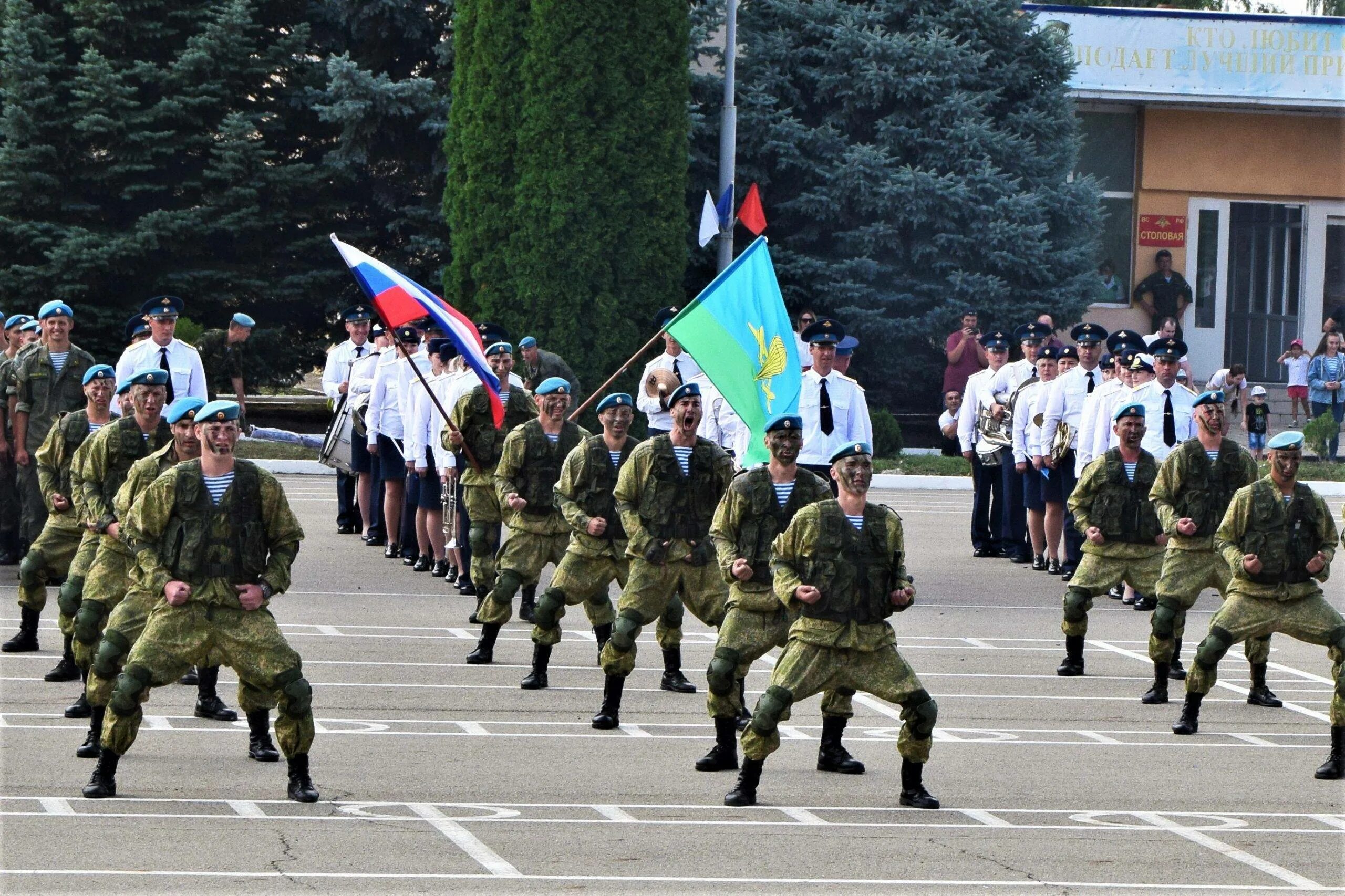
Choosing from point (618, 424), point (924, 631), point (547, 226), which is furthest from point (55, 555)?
point (547, 226)

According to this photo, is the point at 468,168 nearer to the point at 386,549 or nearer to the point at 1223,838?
the point at 386,549

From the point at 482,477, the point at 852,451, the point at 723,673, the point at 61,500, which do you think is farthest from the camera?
the point at 482,477

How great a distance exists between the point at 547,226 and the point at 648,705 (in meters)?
17.0

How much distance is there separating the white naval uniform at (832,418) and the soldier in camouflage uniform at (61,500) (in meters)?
5.26

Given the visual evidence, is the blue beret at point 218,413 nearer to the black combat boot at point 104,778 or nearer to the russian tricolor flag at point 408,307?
Result: the black combat boot at point 104,778

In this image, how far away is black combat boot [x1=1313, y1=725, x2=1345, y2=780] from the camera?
35.8 feet

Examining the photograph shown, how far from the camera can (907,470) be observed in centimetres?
2844

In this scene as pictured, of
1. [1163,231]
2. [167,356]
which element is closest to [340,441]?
[167,356]

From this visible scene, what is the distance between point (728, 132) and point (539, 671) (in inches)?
697

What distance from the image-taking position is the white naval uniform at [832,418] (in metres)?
16.1

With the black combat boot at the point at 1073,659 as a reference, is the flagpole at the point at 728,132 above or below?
above

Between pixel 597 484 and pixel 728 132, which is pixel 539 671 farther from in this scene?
pixel 728 132

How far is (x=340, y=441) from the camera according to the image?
2009cm

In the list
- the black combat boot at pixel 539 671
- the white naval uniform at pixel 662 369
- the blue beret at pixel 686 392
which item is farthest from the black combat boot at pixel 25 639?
the white naval uniform at pixel 662 369
